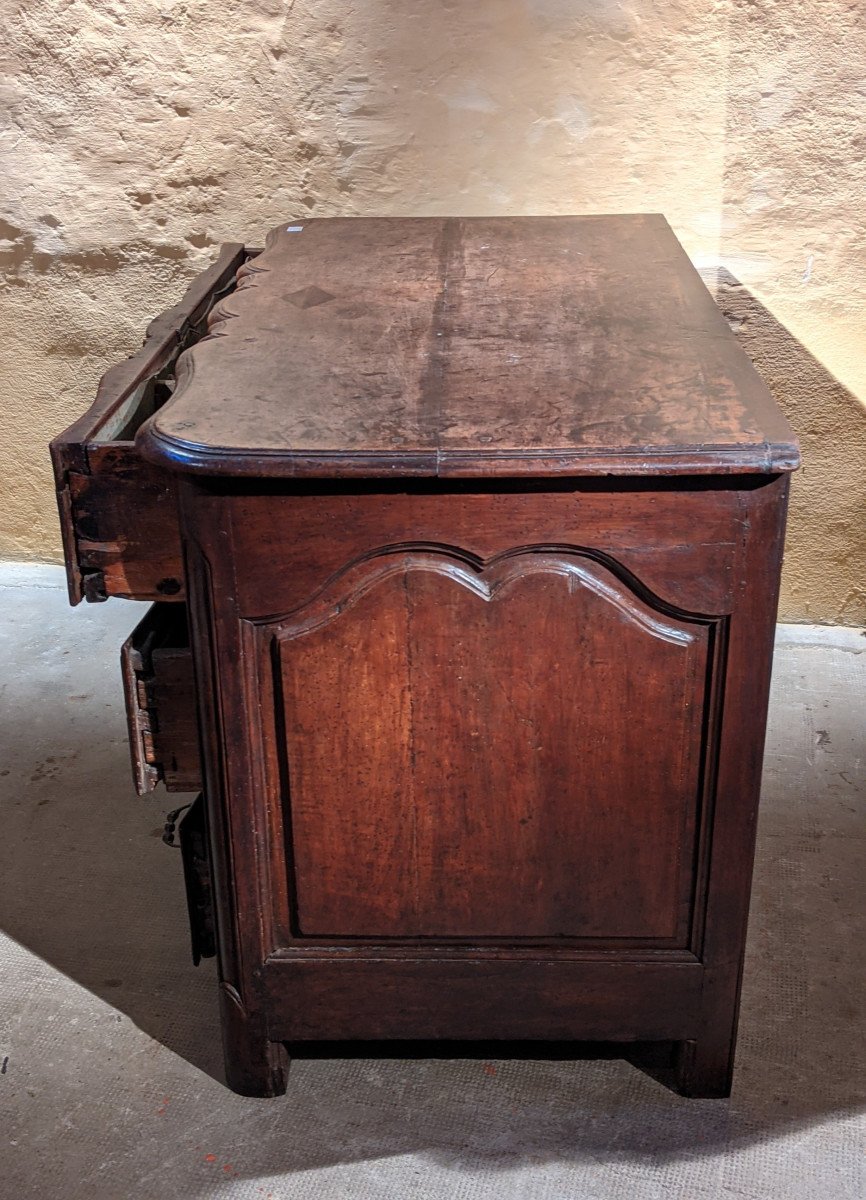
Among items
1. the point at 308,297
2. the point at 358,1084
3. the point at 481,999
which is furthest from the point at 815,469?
the point at 358,1084

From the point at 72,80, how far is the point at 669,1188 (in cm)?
268

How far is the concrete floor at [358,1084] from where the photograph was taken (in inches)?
70.4

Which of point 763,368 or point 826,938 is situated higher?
point 763,368

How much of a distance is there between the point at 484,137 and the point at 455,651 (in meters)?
1.77

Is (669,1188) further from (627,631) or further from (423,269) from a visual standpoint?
(423,269)

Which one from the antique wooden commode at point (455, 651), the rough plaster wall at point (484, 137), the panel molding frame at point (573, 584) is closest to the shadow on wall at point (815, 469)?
the rough plaster wall at point (484, 137)

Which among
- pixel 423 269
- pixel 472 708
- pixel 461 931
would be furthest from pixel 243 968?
pixel 423 269

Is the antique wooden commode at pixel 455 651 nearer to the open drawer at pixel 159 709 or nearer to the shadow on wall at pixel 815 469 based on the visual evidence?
the open drawer at pixel 159 709

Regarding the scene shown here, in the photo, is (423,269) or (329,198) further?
(329,198)

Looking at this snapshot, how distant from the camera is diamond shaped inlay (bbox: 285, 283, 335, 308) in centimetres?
207

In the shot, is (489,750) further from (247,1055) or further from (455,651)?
(247,1055)

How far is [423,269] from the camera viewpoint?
2.25 meters

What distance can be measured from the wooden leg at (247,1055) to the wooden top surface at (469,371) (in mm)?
827

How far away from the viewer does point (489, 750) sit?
172 cm
